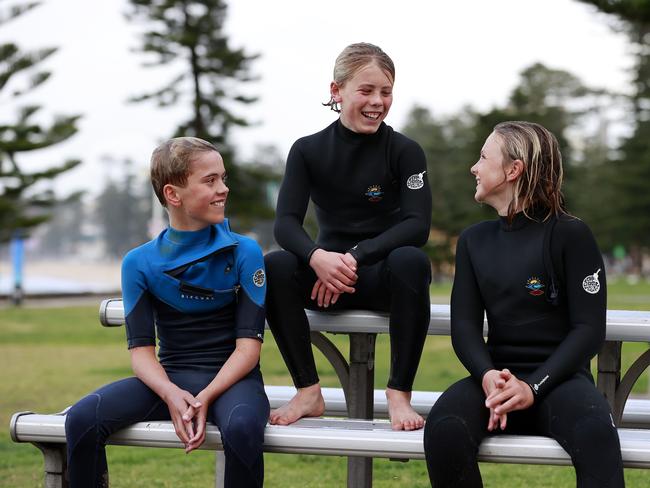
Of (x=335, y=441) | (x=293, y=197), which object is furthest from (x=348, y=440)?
(x=293, y=197)

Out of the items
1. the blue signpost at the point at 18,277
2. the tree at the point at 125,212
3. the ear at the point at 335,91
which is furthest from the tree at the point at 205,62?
the tree at the point at 125,212

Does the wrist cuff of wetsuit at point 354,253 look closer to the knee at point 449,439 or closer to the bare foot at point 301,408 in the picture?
the bare foot at point 301,408

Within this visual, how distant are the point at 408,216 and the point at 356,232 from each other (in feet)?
0.66

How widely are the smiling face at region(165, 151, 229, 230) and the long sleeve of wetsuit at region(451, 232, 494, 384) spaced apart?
0.71 m

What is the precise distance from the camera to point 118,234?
298 ft

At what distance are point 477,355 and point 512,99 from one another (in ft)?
118

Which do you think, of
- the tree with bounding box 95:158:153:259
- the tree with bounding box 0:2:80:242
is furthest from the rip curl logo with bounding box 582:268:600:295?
the tree with bounding box 95:158:153:259

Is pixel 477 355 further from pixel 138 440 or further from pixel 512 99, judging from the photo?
pixel 512 99

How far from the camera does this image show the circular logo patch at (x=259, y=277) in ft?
9.06

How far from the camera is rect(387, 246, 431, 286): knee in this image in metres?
2.77

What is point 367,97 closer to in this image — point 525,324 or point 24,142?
point 525,324

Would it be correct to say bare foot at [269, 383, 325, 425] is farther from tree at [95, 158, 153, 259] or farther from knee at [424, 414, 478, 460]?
tree at [95, 158, 153, 259]

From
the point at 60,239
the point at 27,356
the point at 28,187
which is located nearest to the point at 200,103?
the point at 28,187

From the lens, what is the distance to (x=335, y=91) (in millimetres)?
3174
